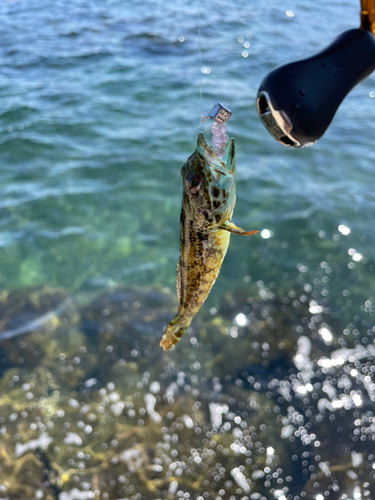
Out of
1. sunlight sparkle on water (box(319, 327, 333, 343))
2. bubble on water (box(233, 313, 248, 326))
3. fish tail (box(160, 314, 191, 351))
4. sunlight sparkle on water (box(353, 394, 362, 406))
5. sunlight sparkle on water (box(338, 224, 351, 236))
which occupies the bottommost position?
sunlight sparkle on water (box(353, 394, 362, 406))

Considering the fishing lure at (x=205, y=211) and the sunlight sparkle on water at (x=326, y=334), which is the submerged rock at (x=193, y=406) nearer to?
the sunlight sparkle on water at (x=326, y=334)

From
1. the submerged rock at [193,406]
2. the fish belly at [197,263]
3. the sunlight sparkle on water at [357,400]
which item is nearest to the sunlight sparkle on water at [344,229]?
the submerged rock at [193,406]

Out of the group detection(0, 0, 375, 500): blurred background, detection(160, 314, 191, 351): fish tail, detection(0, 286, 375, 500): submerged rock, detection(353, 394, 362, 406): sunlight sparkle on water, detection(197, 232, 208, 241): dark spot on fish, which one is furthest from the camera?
detection(353, 394, 362, 406): sunlight sparkle on water

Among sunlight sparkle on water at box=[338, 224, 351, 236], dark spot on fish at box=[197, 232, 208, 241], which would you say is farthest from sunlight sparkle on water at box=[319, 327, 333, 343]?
dark spot on fish at box=[197, 232, 208, 241]

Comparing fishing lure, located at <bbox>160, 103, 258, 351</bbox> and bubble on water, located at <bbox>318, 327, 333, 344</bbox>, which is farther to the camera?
bubble on water, located at <bbox>318, 327, 333, 344</bbox>

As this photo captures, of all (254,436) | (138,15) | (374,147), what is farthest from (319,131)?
(138,15)

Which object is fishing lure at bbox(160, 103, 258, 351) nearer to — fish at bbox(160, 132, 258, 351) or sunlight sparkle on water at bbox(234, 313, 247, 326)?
fish at bbox(160, 132, 258, 351)

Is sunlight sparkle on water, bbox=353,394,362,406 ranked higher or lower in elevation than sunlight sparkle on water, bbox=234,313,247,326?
lower
